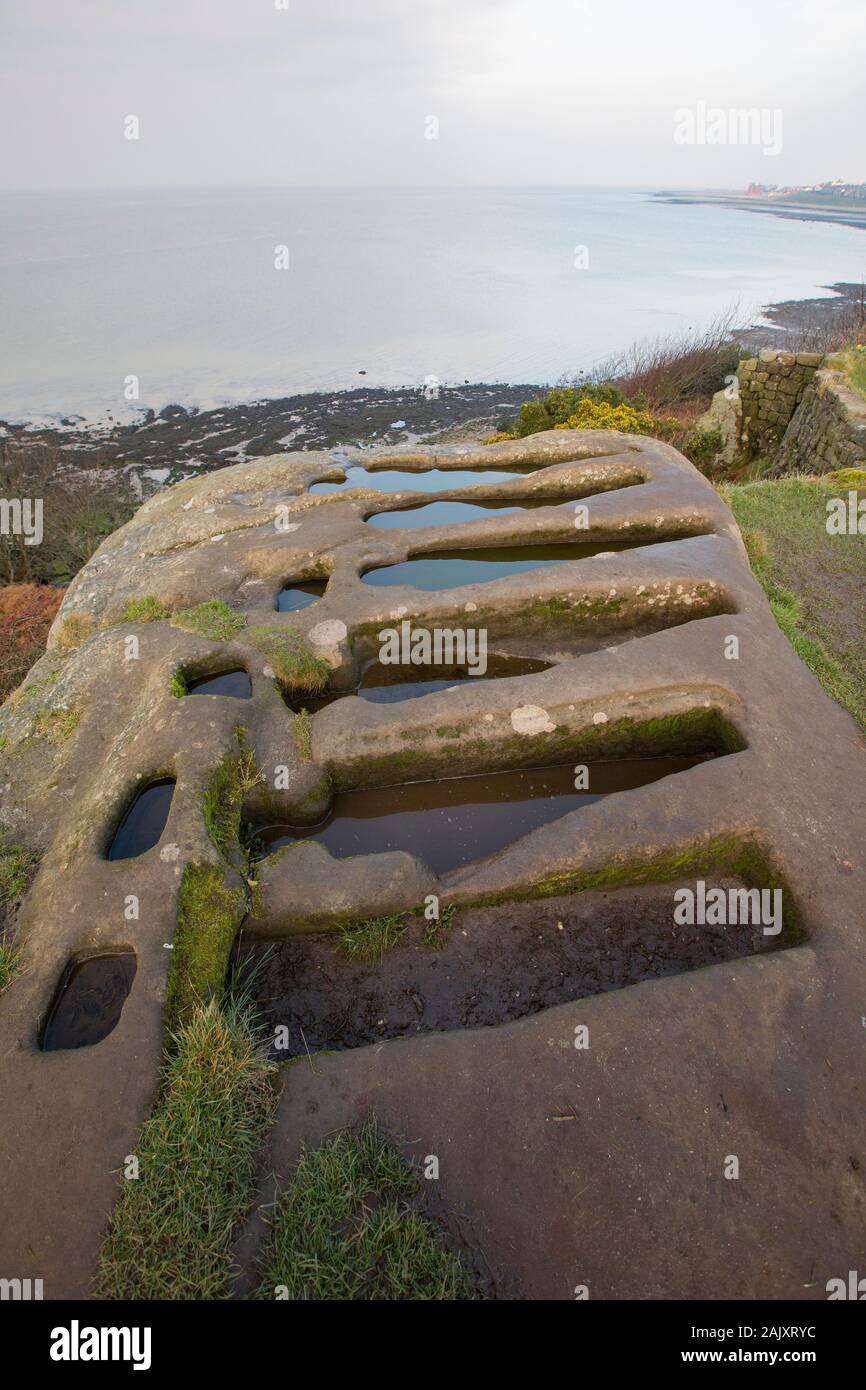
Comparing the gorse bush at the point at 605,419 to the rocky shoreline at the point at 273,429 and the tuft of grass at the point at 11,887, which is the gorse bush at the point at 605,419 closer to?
the rocky shoreline at the point at 273,429

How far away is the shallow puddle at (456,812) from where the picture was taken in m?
5.39

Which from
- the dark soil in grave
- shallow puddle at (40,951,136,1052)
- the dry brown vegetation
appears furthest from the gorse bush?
shallow puddle at (40,951,136,1052)

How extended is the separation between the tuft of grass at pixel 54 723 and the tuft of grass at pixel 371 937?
310cm

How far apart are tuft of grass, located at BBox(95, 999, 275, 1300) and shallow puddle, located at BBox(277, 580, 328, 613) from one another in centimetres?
491

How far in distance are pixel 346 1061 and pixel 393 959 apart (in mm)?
853

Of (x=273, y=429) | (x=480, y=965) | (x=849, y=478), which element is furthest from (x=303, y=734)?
(x=273, y=429)

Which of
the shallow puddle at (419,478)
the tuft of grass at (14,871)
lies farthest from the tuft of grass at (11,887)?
the shallow puddle at (419,478)

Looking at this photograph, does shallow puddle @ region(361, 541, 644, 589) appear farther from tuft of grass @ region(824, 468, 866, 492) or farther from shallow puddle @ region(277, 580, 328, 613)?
tuft of grass @ region(824, 468, 866, 492)

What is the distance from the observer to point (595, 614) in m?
7.59

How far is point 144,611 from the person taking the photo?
768 cm

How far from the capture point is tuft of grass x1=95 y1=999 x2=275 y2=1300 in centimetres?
312

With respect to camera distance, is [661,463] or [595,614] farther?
[661,463]
